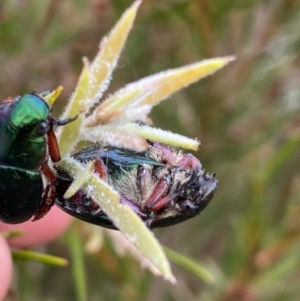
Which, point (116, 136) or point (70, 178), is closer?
point (116, 136)

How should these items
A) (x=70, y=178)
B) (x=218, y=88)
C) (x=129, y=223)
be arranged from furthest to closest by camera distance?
(x=218, y=88) → (x=70, y=178) → (x=129, y=223)

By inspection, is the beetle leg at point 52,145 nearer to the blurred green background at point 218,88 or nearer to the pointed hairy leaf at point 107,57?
the pointed hairy leaf at point 107,57

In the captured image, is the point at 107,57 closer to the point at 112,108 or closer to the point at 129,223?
the point at 112,108

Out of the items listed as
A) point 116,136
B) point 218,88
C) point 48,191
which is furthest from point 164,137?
point 218,88

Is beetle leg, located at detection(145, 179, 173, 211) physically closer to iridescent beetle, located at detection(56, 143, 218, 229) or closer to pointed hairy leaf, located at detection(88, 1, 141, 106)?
iridescent beetle, located at detection(56, 143, 218, 229)

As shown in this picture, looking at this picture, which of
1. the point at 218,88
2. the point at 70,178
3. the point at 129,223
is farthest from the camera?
the point at 218,88

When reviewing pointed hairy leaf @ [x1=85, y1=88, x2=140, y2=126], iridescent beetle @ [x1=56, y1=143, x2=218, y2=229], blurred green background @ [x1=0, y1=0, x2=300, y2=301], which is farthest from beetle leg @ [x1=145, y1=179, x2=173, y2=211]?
blurred green background @ [x1=0, y1=0, x2=300, y2=301]

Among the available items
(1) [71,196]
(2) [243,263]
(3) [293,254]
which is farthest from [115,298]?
(1) [71,196]
